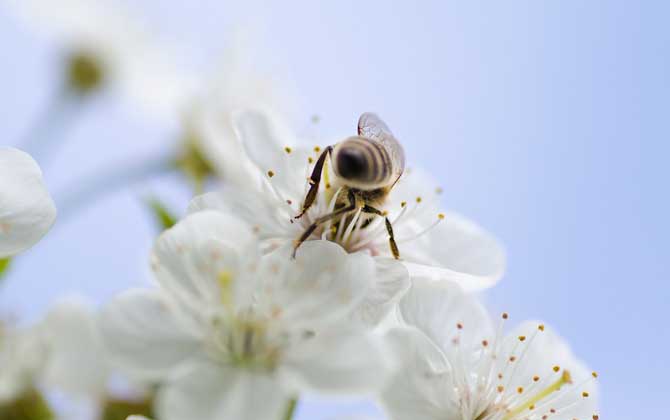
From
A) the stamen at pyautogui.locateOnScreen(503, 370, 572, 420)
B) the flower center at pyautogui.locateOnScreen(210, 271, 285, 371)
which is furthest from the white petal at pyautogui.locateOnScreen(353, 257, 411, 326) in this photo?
the stamen at pyautogui.locateOnScreen(503, 370, 572, 420)

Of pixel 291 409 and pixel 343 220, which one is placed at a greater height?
pixel 343 220

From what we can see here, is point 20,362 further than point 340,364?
Yes

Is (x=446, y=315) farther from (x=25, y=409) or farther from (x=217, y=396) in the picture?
(x=25, y=409)

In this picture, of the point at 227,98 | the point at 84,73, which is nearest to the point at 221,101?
the point at 227,98

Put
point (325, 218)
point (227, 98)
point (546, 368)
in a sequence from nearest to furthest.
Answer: point (325, 218) < point (546, 368) < point (227, 98)

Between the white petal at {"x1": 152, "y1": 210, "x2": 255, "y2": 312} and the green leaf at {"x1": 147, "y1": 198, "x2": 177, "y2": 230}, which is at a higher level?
the white petal at {"x1": 152, "y1": 210, "x2": 255, "y2": 312}

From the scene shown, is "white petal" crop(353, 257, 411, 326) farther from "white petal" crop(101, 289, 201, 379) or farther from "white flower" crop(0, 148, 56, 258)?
"white flower" crop(0, 148, 56, 258)
